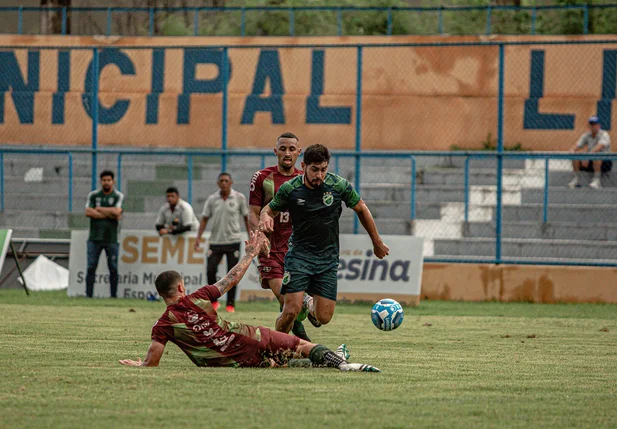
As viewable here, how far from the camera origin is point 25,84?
2688cm

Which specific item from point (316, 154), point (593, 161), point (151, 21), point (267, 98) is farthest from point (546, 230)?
point (151, 21)

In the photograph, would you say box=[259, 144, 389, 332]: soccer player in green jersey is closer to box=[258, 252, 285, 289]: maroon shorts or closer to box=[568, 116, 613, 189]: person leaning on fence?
box=[258, 252, 285, 289]: maroon shorts

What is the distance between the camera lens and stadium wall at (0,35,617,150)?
→ 2475 centimetres

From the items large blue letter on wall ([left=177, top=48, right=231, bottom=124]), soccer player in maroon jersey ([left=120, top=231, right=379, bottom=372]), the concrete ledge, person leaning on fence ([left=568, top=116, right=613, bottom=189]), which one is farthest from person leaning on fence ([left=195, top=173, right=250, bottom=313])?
large blue letter on wall ([left=177, top=48, right=231, bottom=124])

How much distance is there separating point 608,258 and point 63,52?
14.6m

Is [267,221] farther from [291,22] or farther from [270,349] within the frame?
[291,22]

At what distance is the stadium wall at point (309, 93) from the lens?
81.2 ft

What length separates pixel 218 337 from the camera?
8.63 meters

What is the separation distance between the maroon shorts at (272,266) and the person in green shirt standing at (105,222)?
7.93 m

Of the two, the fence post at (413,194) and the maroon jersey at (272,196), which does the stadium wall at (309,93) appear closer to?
the fence post at (413,194)

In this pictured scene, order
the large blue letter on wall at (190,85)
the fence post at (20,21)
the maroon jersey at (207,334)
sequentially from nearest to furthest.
Result: the maroon jersey at (207,334) < the large blue letter on wall at (190,85) < the fence post at (20,21)

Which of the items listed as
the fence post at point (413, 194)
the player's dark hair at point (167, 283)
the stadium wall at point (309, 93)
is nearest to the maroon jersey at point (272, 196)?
the player's dark hair at point (167, 283)

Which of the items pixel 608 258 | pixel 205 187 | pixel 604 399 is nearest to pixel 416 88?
pixel 205 187

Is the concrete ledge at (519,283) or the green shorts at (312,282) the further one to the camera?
the concrete ledge at (519,283)
